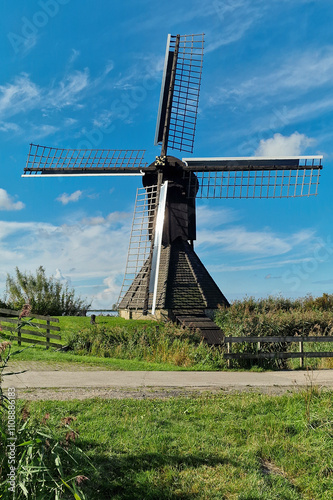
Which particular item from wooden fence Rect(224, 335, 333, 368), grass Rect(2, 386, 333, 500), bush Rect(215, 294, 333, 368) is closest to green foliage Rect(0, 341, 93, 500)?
grass Rect(2, 386, 333, 500)

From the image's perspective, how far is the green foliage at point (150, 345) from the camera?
42.0ft

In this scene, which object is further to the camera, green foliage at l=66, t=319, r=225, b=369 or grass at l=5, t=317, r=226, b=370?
green foliage at l=66, t=319, r=225, b=369

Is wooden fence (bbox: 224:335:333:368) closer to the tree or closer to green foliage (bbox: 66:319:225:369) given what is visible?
green foliage (bbox: 66:319:225:369)

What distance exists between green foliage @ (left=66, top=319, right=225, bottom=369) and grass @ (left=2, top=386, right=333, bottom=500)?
5.22m

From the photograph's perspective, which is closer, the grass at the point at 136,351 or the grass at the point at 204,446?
the grass at the point at 204,446

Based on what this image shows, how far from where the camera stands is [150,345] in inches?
571

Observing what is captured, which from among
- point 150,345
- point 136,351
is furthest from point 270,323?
point 136,351

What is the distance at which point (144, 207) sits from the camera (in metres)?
21.0

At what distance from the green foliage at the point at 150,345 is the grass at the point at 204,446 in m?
5.22

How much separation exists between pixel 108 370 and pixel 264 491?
7.11 m

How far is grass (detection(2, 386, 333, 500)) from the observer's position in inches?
185

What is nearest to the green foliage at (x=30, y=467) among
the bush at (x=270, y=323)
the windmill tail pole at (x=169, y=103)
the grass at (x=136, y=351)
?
the grass at (x=136, y=351)

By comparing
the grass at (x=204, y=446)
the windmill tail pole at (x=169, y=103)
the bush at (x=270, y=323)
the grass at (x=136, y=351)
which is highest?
the windmill tail pole at (x=169, y=103)

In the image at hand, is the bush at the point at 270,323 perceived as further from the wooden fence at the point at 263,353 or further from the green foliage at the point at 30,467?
the green foliage at the point at 30,467
